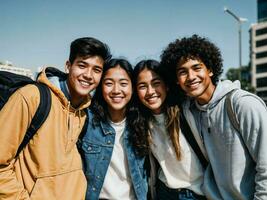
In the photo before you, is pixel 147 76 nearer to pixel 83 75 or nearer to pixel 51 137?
pixel 83 75

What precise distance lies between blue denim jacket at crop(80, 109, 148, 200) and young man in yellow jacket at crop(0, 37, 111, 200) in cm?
37

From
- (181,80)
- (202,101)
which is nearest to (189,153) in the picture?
(202,101)

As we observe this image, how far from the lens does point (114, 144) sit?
12.4 ft

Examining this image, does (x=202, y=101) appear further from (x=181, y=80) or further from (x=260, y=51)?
(x=260, y=51)

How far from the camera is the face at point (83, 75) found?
3422 mm

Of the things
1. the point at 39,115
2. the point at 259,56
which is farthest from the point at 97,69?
the point at 259,56

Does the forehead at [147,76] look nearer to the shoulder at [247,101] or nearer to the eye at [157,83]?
the eye at [157,83]

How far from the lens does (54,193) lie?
2824mm

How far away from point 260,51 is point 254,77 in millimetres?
5218

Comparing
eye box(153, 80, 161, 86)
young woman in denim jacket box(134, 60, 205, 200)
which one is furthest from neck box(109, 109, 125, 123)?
eye box(153, 80, 161, 86)

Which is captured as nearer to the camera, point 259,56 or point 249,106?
point 249,106

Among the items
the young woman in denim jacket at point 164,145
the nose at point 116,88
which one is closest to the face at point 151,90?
the young woman in denim jacket at point 164,145

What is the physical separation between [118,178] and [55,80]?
1370 mm

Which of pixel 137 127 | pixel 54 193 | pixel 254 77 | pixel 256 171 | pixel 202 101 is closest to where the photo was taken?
pixel 54 193
